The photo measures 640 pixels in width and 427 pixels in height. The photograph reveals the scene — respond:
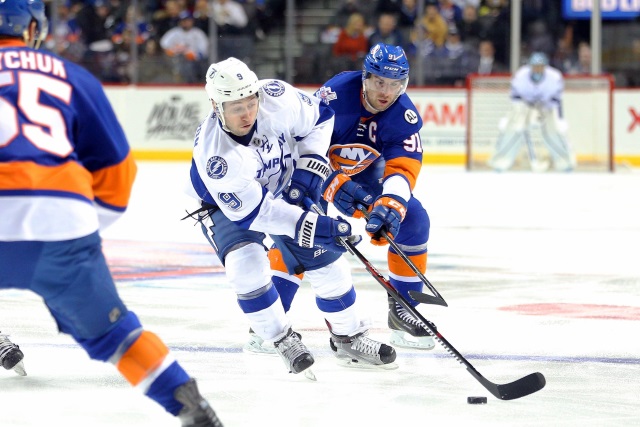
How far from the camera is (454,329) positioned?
4027 mm

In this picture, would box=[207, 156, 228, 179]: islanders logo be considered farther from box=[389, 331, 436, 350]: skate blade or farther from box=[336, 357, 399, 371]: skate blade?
box=[389, 331, 436, 350]: skate blade

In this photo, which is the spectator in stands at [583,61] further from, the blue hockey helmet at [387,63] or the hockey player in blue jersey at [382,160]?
the blue hockey helmet at [387,63]

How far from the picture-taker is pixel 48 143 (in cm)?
217

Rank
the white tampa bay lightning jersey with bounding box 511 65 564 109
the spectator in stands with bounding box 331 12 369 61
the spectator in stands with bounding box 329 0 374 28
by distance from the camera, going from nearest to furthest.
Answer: the white tampa bay lightning jersey with bounding box 511 65 564 109 → the spectator in stands with bounding box 331 12 369 61 → the spectator in stands with bounding box 329 0 374 28

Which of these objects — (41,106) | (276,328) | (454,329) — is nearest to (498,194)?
(454,329)

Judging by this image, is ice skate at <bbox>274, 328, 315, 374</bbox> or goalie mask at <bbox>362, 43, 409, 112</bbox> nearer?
ice skate at <bbox>274, 328, 315, 374</bbox>

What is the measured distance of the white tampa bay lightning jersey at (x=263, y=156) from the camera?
3189 mm

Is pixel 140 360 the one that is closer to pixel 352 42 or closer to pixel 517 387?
pixel 517 387

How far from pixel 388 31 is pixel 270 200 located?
345 inches

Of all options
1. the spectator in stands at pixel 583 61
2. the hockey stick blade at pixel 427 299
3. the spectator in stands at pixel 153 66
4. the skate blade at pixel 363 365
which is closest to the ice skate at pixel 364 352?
the skate blade at pixel 363 365

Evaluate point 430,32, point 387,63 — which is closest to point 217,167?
point 387,63

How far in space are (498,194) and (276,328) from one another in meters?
5.77

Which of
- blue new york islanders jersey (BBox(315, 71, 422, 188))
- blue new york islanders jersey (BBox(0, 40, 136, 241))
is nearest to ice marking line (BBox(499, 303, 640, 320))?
blue new york islanders jersey (BBox(315, 71, 422, 188))

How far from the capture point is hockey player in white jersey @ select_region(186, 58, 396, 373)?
3188mm
